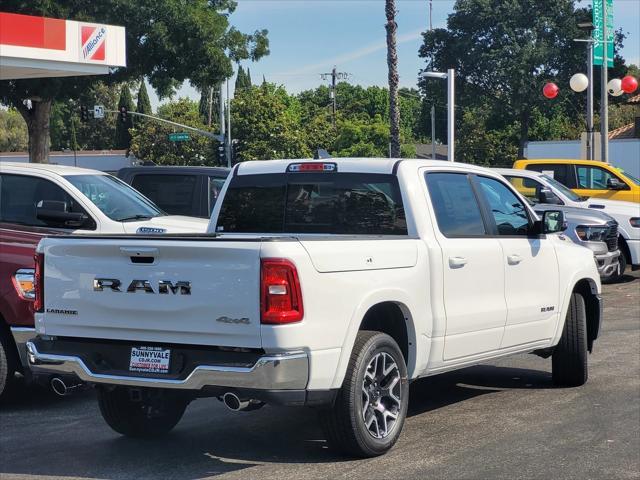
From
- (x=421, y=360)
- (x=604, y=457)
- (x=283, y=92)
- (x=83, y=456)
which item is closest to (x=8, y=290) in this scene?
(x=83, y=456)

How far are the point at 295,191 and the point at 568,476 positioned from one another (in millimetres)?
2913

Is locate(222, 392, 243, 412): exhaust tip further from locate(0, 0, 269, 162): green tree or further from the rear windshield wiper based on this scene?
locate(0, 0, 269, 162): green tree

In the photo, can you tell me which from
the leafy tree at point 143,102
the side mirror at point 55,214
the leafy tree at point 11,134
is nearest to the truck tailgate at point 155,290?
the side mirror at point 55,214

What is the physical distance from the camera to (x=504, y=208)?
8.03 metres

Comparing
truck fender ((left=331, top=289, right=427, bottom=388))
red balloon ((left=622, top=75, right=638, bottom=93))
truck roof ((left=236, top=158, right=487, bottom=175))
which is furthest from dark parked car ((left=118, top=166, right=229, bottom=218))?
red balloon ((left=622, top=75, right=638, bottom=93))

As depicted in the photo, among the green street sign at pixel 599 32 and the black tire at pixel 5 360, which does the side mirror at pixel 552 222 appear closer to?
the black tire at pixel 5 360

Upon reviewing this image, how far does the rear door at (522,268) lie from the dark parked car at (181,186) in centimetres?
599

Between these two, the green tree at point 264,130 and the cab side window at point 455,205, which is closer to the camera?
the cab side window at point 455,205

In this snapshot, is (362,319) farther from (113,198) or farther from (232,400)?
(113,198)

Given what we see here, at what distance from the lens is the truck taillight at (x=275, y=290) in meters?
5.46

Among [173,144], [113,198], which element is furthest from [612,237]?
[173,144]

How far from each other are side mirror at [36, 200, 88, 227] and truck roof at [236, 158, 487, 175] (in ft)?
8.16

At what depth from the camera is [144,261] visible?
5.88 m

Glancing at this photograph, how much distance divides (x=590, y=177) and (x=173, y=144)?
196 ft
